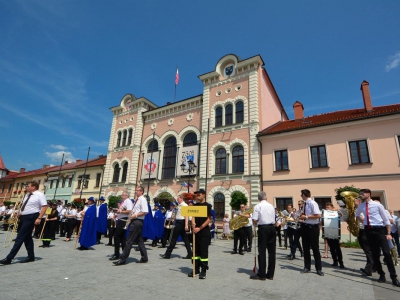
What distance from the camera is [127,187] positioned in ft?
91.2

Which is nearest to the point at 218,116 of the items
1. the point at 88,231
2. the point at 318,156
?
the point at 318,156

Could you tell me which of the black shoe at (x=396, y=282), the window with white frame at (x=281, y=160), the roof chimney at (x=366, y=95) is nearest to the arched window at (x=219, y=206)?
the window with white frame at (x=281, y=160)

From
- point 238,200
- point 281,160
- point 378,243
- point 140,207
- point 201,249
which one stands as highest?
point 281,160

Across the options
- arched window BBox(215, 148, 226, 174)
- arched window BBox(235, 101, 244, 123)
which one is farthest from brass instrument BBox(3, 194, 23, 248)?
arched window BBox(235, 101, 244, 123)

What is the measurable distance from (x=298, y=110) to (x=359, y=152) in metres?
9.00

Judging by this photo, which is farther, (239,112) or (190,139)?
(190,139)

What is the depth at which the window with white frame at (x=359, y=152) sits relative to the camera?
53.7 feet

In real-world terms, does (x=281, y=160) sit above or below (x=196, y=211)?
above

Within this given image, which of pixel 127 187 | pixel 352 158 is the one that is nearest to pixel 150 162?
pixel 127 187

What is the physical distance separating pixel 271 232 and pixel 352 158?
47.2 ft

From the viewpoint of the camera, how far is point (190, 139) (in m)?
25.8

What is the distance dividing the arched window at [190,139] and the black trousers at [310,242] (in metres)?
19.1

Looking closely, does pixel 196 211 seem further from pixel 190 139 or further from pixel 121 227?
pixel 190 139

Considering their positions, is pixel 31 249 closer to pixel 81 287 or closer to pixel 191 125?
pixel 81 287
